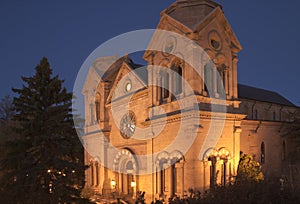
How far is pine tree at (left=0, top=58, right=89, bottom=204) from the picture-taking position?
18.2 meters

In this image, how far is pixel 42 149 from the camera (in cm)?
1898

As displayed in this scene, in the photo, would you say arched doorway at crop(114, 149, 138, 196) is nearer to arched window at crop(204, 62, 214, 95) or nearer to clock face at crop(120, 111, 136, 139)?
clock face at crop(120, 111, 136, 139)

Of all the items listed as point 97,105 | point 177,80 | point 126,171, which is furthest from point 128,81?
point 126,171

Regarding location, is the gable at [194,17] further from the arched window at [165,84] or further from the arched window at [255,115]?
the arched window at [255,115]

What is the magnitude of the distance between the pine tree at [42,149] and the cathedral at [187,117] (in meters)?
6.98

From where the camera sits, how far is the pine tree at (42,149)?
18.2 meters

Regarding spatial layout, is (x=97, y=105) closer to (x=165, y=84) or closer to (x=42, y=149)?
(x=165, y=84)


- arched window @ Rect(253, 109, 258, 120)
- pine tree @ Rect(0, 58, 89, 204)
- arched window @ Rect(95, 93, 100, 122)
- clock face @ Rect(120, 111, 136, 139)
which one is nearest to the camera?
pine tree @ Rect(0, 58, 89, 204)

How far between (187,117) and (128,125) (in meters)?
10.3

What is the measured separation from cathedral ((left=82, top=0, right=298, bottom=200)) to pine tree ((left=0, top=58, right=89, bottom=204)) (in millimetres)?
6981

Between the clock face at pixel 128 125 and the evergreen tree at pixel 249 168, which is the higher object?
the clock face at pixel 128 125

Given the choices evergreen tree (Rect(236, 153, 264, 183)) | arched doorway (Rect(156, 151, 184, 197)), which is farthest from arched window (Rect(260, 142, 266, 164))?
arched doorway (Rect(156, 151, 184, 197))

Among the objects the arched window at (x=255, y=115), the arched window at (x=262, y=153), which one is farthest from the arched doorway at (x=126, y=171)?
the arched window at (x=255, y=115)

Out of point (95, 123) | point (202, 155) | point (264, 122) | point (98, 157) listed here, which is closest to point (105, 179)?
point (98, 157)
